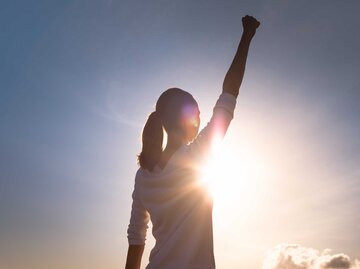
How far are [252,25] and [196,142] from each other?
139 centimetres

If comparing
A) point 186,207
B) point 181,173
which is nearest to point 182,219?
point 186,207

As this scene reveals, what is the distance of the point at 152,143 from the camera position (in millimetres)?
4887

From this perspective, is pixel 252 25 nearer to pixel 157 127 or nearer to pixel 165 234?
pixel 157 127

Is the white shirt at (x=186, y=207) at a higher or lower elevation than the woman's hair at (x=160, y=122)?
lower

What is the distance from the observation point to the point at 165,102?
15.2ft

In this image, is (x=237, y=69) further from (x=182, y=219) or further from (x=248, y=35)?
(x=182, y=219)

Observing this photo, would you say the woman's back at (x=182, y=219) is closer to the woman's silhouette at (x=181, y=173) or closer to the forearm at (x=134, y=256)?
the woman's silhouette at (x=181, y=173)

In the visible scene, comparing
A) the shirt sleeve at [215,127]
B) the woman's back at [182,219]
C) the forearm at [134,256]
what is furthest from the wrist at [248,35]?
the forearm at [134,256]

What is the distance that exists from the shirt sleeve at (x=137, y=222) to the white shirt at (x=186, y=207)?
511 mm

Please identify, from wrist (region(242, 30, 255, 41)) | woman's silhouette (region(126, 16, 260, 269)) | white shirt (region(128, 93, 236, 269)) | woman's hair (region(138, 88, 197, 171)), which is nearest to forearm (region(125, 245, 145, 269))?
woman's silhouette (region(126, 16, 260, 269))

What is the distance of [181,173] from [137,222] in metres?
1.27

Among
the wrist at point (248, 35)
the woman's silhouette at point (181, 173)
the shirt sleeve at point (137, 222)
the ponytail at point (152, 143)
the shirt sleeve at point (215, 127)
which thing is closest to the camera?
the shirt sleeve at point (215, 127)

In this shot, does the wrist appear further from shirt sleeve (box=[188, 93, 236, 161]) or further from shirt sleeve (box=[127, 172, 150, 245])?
shirt sleeve (box=[127, 172, 150, 245])

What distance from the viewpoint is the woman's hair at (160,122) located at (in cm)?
452
